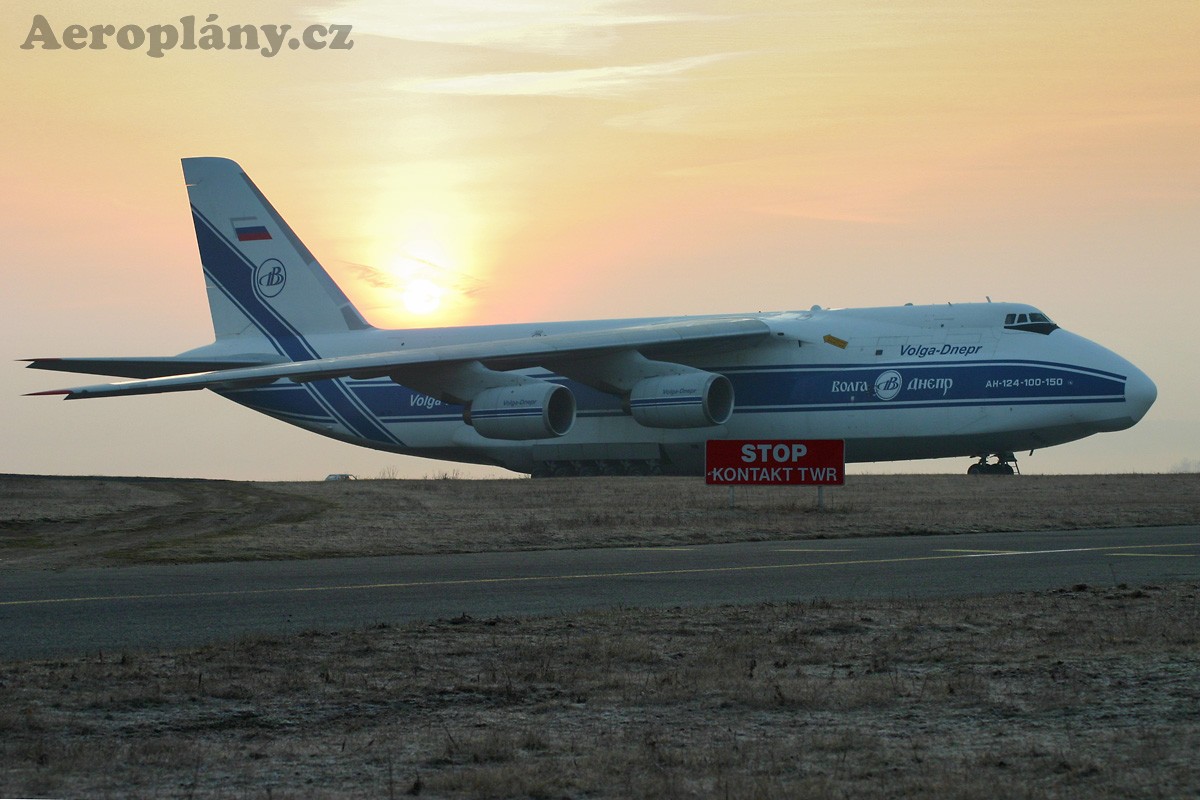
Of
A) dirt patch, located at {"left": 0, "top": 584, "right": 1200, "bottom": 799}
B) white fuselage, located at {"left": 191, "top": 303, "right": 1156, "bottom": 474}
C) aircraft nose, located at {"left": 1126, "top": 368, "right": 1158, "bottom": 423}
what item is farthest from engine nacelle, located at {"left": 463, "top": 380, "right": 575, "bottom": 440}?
dirt patch, located at {"left": 0, "top": 584, "right": 1200, "bottom": 799}

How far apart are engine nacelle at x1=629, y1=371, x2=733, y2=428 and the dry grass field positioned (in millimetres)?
20410

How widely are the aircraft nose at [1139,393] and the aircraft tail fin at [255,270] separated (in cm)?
2263

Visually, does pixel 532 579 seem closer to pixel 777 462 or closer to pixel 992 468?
pixel 777 462

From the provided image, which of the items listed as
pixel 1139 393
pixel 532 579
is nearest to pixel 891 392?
pixel 1139 393

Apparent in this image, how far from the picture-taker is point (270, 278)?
4447cm

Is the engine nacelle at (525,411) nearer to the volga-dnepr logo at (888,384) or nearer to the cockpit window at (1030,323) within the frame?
the volga-dnepr logo at (888,384)

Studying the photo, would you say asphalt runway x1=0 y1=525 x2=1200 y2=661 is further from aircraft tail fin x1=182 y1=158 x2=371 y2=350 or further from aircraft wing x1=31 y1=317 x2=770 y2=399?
aircraft tail fin x1=182 y1=158 x2=371 y2=350

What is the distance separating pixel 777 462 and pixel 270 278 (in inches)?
854

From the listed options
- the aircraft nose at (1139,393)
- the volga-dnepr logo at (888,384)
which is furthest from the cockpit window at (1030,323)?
the volga-dnepr logo at (888,384)

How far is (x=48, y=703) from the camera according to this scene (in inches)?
329

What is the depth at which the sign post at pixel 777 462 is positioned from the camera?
28.1 m

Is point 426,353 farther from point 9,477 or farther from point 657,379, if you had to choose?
point 9,477

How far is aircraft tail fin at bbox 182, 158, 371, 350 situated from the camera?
4412cm

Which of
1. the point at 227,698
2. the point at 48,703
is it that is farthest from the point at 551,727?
the point at 48,703
